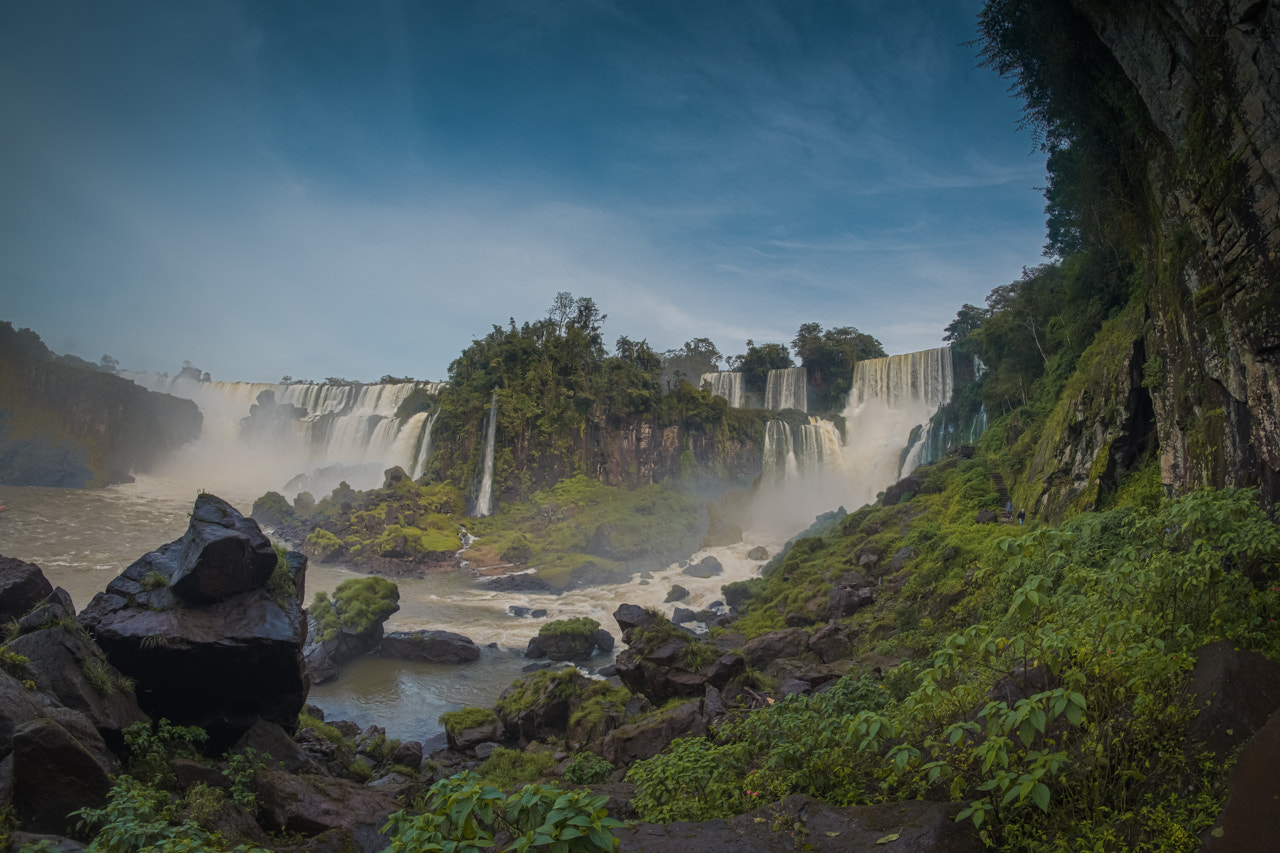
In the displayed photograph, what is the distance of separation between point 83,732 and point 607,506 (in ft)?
126

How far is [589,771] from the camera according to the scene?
8.59 meters

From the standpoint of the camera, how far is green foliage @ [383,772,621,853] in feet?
7.41

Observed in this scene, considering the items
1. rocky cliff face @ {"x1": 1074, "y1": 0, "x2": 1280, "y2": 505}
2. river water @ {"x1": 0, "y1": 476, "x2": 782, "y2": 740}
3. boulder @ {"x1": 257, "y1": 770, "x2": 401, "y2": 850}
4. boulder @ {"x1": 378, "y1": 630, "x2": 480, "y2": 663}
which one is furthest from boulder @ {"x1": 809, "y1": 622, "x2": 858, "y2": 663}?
boulder @ {"x1": 378, "y1": 630, "x2": 480, "y2": 663}

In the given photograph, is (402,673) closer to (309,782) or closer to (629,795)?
(309,782)

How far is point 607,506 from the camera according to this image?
4394cm

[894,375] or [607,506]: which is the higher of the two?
[894,375]

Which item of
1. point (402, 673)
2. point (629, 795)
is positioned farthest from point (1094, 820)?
point (402, 673)

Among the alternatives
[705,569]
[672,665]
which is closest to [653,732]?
[672,665]

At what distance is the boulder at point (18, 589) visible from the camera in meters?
7.54

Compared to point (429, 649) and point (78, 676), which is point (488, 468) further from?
point (78, 676)

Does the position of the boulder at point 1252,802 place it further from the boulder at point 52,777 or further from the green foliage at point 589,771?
the boulder at point 52,777

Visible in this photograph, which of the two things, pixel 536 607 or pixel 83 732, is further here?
pixel 536 607

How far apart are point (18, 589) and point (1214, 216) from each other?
1645cm

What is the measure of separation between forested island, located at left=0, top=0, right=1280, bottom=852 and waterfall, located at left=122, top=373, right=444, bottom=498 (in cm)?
3706
